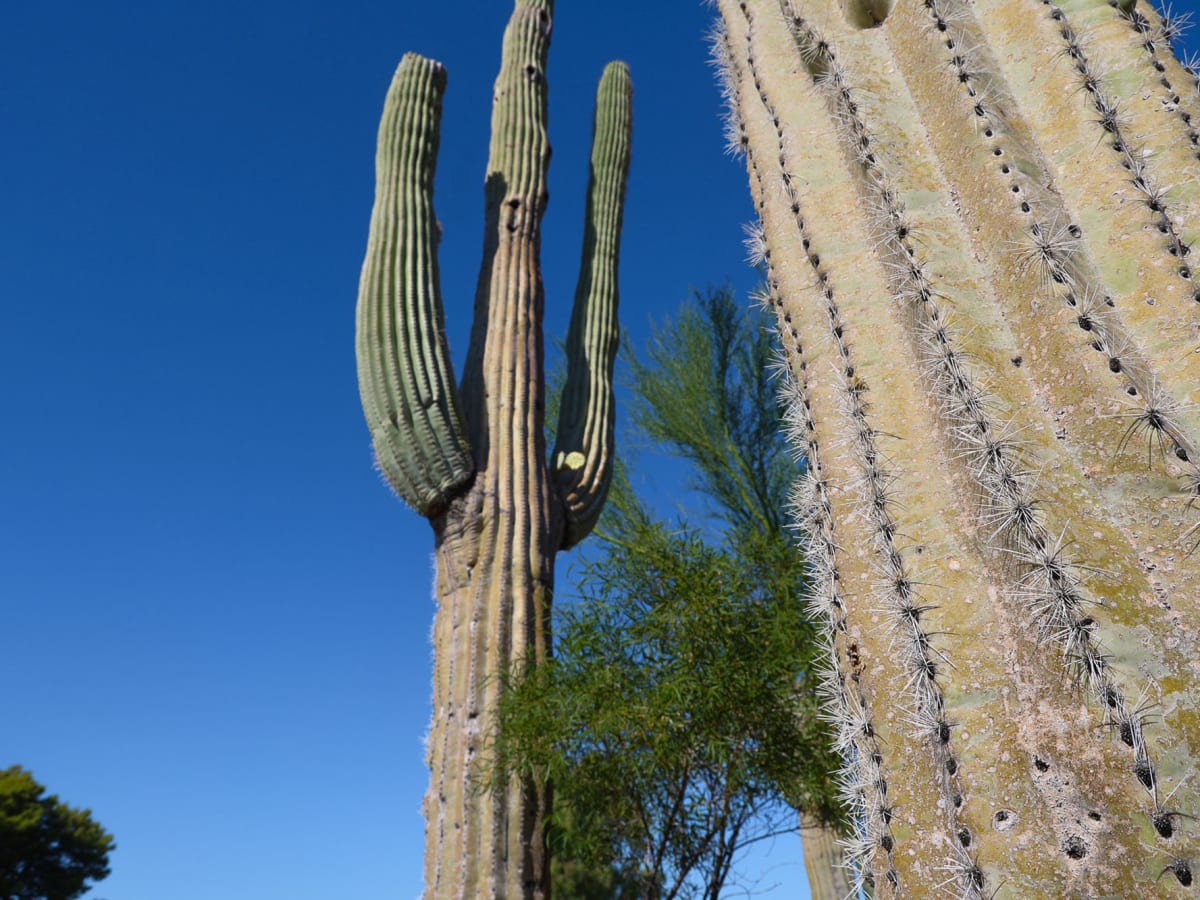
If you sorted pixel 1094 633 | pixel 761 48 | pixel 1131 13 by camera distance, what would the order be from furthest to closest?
pixel 761 48 < pixel 1131 13 < pixel 1094 633

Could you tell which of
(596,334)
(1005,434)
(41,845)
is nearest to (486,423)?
(596,334)

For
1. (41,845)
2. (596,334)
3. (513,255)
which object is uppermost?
(513,255)

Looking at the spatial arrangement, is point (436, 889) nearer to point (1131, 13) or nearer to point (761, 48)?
point (761, 48)

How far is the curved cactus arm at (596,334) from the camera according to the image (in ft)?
17.3

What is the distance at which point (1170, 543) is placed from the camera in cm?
152

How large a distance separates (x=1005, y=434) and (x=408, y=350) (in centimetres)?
365

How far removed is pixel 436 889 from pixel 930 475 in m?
3.21

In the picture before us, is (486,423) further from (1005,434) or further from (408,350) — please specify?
(1005,434)

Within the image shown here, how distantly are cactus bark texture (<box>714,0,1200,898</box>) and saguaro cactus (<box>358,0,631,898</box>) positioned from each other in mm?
2543

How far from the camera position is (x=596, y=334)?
583 centimetres

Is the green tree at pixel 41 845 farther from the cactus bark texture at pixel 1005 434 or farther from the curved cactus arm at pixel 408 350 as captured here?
the cactus bark texture at pixel 1005 434

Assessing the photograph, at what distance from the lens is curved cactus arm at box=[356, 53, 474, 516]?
15.6ft

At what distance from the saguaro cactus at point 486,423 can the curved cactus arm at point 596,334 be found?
0.04 feet

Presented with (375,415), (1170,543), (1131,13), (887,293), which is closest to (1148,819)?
(1170,543)
